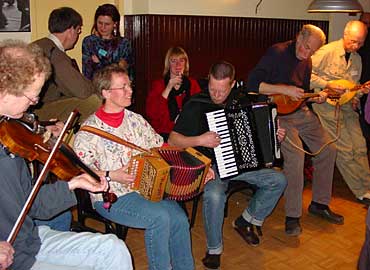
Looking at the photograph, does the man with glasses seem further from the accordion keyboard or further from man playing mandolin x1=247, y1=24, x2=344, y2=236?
man playing mandolin x1=247, y1=24, x2=344, y2=236

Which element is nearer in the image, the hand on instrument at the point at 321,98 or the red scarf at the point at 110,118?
the red scarf at the point at 110,118

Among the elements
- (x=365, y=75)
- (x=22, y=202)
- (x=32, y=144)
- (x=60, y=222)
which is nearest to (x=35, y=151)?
(x=32, y=144)

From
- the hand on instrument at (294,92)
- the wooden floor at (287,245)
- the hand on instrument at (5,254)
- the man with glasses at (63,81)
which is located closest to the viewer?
the hand on instrument at (5,254)

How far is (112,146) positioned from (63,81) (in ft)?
2.67

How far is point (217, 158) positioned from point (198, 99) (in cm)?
35

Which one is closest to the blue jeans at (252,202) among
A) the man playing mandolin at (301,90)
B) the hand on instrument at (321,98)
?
the man playing mandolin at (301,90)

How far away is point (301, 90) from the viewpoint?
337cm

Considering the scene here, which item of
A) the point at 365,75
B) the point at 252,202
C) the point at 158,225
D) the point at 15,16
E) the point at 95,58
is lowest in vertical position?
the point at 252,202

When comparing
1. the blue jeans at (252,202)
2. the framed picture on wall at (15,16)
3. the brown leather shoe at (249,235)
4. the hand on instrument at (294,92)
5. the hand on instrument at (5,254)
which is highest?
the framed picture on wall at (15,16)

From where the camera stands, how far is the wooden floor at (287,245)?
2.83 metres

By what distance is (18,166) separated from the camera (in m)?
1.68

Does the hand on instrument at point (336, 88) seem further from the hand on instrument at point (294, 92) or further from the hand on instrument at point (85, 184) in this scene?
the hand on instrument at point (85, 184)

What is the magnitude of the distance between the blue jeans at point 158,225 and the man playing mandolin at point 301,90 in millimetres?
1185

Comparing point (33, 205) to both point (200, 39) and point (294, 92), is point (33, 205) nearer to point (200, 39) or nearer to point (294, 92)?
point (294, 92)
